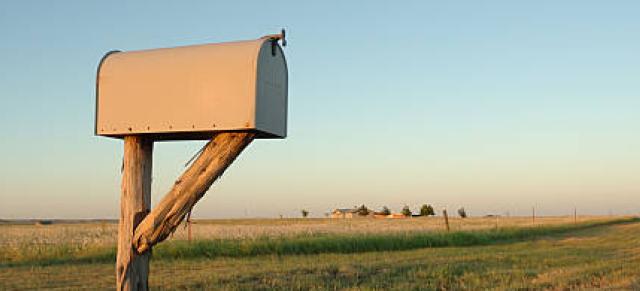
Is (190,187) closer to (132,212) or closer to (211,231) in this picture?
(132,212)

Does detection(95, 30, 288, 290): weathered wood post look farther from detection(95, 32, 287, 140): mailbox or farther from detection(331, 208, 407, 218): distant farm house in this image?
detection(331, 208, 407, 218): distant farm house

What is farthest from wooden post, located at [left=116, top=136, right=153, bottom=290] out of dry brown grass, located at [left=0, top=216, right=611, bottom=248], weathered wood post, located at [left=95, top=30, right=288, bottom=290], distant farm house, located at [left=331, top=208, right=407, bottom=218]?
distant farm house, located at [left=331, top=208, right=407, bottom=218]

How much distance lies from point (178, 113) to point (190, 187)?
0.62 m

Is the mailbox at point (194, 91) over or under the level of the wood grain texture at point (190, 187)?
over

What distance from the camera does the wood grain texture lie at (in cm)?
531

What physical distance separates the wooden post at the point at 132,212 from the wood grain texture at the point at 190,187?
80 mm

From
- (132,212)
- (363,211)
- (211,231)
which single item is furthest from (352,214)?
(132,212)

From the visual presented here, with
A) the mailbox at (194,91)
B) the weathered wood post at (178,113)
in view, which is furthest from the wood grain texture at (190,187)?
the mailbox at (194,91)

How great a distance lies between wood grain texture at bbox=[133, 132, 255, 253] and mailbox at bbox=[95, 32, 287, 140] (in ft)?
0.50

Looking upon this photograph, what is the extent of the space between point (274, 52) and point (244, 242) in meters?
15.9

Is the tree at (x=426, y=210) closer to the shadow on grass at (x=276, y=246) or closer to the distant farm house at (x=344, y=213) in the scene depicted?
the distant farm house at (x=344, y=213)

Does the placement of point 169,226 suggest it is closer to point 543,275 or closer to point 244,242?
point 543,275

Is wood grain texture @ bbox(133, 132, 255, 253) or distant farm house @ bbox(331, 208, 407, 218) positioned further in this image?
distant farm house @ bbox(331, 208, 407, 218)

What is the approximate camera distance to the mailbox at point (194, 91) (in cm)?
520
